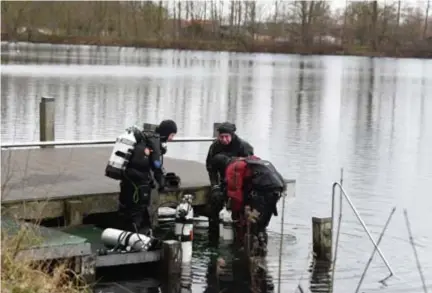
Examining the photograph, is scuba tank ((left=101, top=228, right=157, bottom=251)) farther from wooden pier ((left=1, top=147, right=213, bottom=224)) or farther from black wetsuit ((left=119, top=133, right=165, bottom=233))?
wooden pier ((left=1, top=147, right=213, bottom=224))

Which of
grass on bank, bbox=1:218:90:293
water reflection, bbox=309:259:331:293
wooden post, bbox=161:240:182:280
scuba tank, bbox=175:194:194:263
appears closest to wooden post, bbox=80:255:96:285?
grass on bank, bbox=1:218:90:293

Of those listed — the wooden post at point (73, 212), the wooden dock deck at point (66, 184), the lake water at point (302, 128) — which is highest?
the wooden dock deck at point (66, 184)

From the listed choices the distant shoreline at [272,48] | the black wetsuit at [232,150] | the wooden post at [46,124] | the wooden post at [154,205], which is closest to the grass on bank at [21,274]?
the wooden post at [154,205]

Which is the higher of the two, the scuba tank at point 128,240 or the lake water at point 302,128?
the scuba tank at point 128,240

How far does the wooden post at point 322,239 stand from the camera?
10.2m

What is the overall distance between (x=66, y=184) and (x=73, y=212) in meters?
0.80

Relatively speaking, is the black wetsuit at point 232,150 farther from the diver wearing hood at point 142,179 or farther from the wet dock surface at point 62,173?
the diver wearing hood at point 142,179

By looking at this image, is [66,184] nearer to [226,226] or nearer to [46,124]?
[226,226]

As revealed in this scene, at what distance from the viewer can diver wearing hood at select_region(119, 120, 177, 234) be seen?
9.33 meters

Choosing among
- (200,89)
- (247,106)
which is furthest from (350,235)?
(200,89)

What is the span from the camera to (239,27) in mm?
114500

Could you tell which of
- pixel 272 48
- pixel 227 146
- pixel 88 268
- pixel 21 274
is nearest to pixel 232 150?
pixel 227 146

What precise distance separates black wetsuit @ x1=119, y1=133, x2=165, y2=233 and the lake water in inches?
31.8

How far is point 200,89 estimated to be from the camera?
39.6 meters
